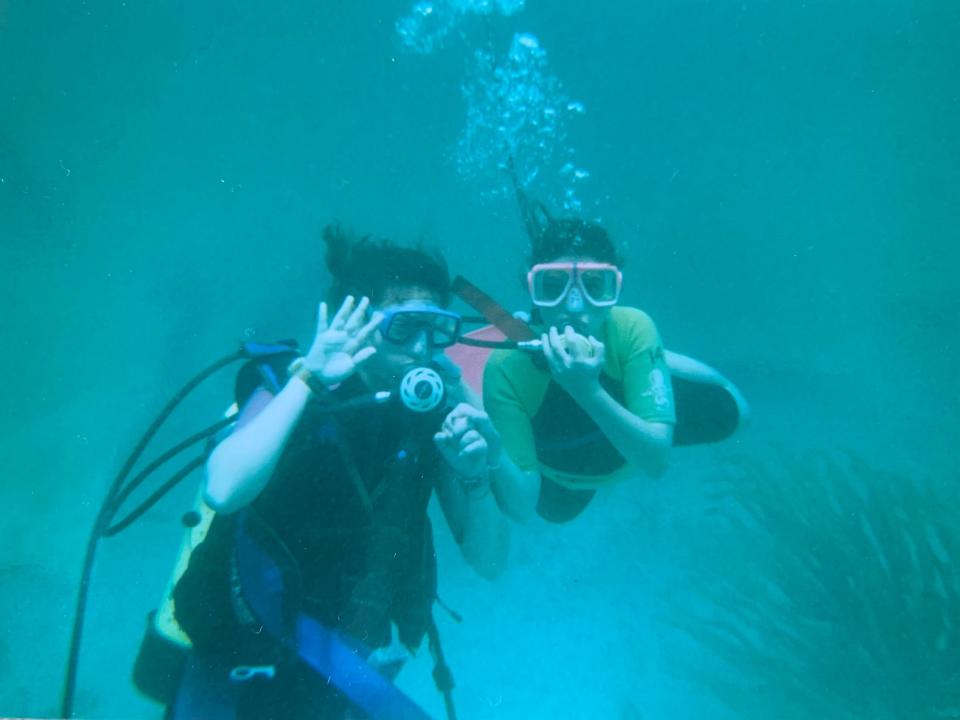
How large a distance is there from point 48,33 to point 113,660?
14194mm

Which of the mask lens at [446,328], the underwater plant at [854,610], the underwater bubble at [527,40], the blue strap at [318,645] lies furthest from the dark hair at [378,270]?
the underwater bubble at [527,40]

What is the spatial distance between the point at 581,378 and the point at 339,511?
143 cm

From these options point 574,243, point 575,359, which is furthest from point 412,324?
point 574,243

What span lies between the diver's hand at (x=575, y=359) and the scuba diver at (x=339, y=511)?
0.56 meters

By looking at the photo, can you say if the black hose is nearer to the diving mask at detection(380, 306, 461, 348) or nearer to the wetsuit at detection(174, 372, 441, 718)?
the wetsuit at detection(174, 372, 441, 718)

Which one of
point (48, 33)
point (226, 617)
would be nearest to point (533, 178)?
point (48, 33)

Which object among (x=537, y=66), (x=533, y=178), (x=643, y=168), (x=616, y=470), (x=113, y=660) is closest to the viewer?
(x=616, y=470)

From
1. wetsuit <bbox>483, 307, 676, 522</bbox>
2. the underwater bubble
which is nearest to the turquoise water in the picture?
the underwater bubble

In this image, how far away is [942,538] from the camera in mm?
5781

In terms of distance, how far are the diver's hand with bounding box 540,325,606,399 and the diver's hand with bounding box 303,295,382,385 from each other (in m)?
1.07

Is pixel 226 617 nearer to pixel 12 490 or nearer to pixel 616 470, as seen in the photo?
pixel 616 470

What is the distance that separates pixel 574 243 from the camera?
150 inches

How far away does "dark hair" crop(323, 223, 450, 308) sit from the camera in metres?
2.98

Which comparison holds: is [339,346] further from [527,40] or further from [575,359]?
[527,40]
